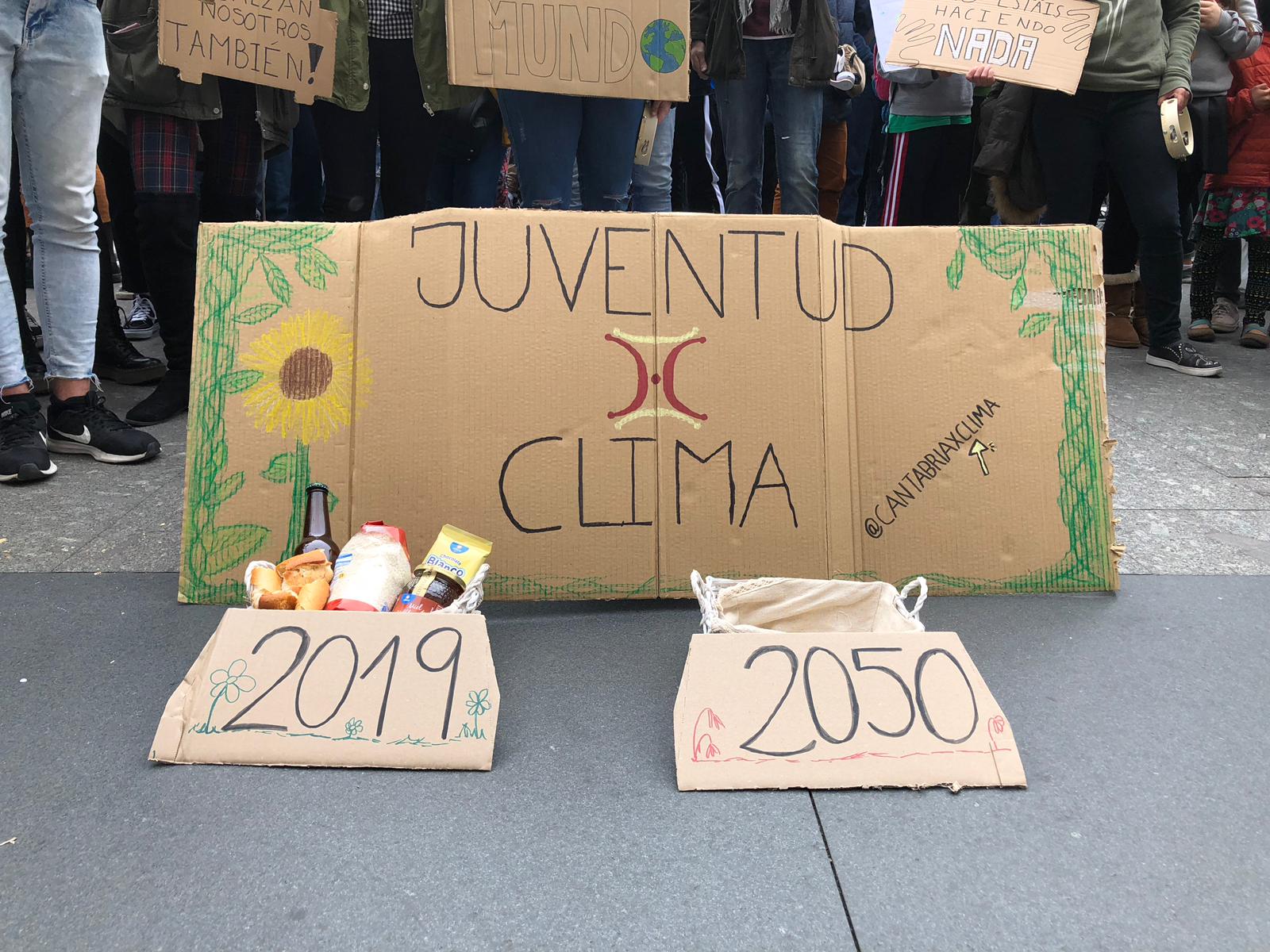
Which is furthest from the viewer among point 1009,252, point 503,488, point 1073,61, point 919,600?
point 1073,61

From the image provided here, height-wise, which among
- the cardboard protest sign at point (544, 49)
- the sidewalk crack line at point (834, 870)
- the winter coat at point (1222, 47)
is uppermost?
the winter coat at point (1222, 47)

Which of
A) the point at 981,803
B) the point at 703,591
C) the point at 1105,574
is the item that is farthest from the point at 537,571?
the point at 1105,574

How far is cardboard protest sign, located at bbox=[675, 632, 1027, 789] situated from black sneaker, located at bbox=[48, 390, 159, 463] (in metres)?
1.90

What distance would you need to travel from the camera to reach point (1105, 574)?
2061 millimetres

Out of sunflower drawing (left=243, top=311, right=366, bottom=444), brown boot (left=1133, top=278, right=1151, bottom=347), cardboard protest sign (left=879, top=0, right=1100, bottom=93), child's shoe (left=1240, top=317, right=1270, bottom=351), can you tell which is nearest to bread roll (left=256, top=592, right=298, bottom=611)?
sunflower drawing (left=243, top=311, right=366, bottom=444)

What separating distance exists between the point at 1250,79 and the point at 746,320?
11.6 feet

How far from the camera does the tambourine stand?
11.1ft

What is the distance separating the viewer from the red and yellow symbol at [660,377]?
199cm

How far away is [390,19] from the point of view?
3137 mm

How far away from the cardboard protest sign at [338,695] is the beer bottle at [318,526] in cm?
34

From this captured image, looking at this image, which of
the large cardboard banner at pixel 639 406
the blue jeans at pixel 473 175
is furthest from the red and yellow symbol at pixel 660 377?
the blue jeans at pixel 473 175

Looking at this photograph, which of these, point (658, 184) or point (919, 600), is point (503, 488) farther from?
point (658, 184)

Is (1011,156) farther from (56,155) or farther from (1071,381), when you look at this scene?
(56,155)

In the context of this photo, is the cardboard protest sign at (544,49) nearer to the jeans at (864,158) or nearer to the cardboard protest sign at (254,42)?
the cardboard protest sign at (254,42)
